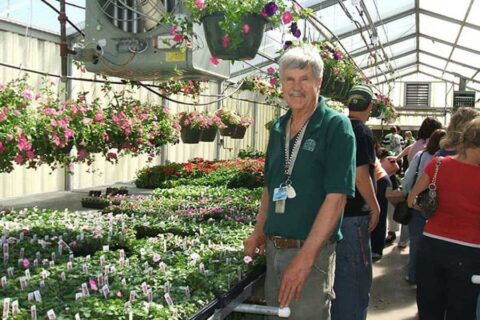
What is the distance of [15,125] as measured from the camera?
10.0 feet

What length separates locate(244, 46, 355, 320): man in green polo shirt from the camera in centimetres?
170

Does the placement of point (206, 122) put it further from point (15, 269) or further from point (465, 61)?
point (465, 61)

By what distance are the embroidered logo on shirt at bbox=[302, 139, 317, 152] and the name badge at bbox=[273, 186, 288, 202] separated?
15cm

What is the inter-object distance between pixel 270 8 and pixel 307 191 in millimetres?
1359

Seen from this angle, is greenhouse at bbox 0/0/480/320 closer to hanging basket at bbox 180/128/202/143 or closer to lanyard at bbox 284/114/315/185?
lanyard at bbox 284/114/315/185

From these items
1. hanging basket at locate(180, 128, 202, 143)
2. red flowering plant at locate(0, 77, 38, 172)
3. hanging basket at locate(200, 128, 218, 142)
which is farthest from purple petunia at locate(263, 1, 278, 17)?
hanging basket at locate(200, 128, 218, 142)

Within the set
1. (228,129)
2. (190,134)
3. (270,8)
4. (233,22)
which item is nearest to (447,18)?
(228,129)

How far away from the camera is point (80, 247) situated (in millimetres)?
2785

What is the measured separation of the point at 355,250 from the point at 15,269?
155 cm

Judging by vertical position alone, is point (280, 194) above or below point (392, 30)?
below

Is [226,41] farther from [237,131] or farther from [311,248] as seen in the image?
[237,131]

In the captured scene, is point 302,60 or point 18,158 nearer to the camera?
point 302,60

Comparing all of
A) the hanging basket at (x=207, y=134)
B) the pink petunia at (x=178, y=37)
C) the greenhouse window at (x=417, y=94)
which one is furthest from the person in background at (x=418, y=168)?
the greenhouse window at (x=417, y=94)

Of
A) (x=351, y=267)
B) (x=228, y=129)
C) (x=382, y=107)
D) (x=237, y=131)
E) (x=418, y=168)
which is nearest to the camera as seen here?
(x=351, y=267)
